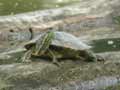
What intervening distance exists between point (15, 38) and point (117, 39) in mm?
2058

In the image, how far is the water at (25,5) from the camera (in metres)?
12.0

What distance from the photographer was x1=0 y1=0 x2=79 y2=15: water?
11992 millimetres

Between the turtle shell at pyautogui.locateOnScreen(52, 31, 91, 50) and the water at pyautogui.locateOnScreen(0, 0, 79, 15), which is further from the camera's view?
the water at pyautogui.locateOnScreen(0, 0, 79, 15)

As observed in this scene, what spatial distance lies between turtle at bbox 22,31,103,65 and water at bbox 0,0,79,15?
5911 mm

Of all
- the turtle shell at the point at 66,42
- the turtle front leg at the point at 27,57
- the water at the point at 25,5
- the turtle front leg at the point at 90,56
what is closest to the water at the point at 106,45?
the turtle front leg at the point at 90,56

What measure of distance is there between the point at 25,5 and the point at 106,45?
5.65 metres

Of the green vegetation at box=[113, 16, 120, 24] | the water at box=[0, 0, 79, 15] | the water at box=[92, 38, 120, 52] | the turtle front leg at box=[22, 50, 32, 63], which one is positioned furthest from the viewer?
the water at box=[0, 0, 79, 15]

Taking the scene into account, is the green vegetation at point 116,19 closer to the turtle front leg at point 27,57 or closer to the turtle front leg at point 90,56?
the turtle front leg at point 90,56

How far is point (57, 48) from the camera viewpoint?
5.89 metres

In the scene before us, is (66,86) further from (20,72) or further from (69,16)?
(69,16)

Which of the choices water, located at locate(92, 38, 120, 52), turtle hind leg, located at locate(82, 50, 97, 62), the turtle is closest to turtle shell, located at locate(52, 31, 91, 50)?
the turtle

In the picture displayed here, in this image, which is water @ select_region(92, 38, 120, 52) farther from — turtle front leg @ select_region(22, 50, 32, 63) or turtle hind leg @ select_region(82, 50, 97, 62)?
turtle front leg @ select_region(22, 50, 32, 63)

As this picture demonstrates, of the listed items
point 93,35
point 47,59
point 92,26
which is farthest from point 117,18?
point 47,59

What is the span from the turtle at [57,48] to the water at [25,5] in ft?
19.4
